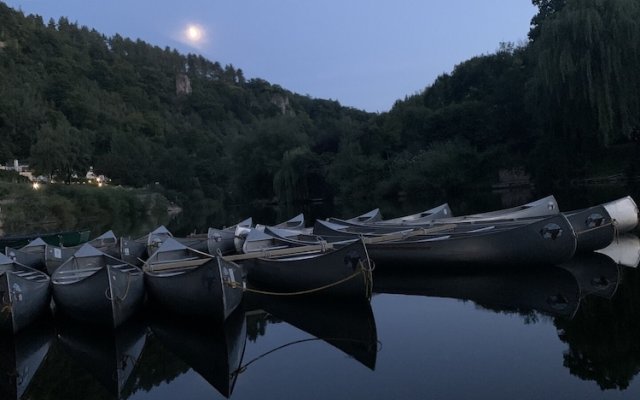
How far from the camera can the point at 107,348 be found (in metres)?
8.52

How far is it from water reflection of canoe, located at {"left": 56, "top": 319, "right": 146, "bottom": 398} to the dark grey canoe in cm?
646

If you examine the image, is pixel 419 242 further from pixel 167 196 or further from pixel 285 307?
pixel 167 196

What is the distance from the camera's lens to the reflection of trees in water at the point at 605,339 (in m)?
6.20

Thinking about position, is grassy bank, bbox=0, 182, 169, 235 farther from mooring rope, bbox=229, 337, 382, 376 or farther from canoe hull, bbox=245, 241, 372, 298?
mooring rope, bbox=229, 337, 382, 376

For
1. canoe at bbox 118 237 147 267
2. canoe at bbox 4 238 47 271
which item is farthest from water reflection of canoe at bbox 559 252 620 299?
canoe at bbox 4 238 47 271

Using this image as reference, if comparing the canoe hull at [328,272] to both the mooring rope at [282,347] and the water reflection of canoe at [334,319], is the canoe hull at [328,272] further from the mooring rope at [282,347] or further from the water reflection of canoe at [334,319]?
the mooring rope at [282,347]

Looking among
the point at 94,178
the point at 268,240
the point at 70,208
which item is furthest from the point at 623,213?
the point at 94,178

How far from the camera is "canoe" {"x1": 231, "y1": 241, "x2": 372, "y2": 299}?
31.6 feet

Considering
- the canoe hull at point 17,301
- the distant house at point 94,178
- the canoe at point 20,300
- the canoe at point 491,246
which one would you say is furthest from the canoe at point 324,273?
the distant house at point 94,178

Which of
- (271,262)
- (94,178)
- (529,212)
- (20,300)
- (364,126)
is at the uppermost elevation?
(364,126)

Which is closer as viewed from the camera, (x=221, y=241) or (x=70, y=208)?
(x=221, y=241)

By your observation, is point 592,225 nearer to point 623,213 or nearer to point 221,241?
A: point 623,213

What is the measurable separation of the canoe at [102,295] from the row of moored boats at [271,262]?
0.02 m

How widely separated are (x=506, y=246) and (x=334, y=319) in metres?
4.68
